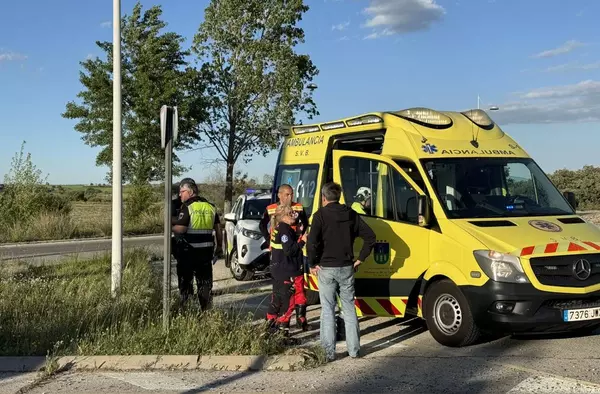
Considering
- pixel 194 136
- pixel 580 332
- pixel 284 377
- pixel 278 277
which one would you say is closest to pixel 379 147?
pixel 278 277

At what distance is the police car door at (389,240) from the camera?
23.7ft

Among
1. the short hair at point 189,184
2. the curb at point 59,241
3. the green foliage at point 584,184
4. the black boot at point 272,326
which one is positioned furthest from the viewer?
the green foliage at point 584,184

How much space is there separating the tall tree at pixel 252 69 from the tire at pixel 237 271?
1481cm

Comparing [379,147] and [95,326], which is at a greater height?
[379,147]

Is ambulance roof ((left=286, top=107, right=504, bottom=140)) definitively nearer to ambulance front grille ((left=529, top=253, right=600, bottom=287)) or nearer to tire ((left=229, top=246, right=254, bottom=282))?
ambulance front grille ((left=529, top=253, right=600, bottom=287))

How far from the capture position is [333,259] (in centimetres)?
644

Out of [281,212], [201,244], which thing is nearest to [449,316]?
[281,212]

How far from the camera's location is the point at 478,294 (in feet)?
21.0

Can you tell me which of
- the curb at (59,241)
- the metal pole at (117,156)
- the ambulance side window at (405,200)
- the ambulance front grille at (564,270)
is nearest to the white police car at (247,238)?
the metal pole at (117,156)

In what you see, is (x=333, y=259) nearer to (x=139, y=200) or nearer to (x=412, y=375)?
(x=412, y=375)

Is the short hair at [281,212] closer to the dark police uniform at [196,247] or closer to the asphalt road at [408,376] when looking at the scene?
the dark police uniform at [196,247]

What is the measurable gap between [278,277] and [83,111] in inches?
918

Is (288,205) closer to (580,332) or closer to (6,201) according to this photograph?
(580,332)

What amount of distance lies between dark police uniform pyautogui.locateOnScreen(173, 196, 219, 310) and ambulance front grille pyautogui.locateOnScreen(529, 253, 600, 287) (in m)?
3.93
